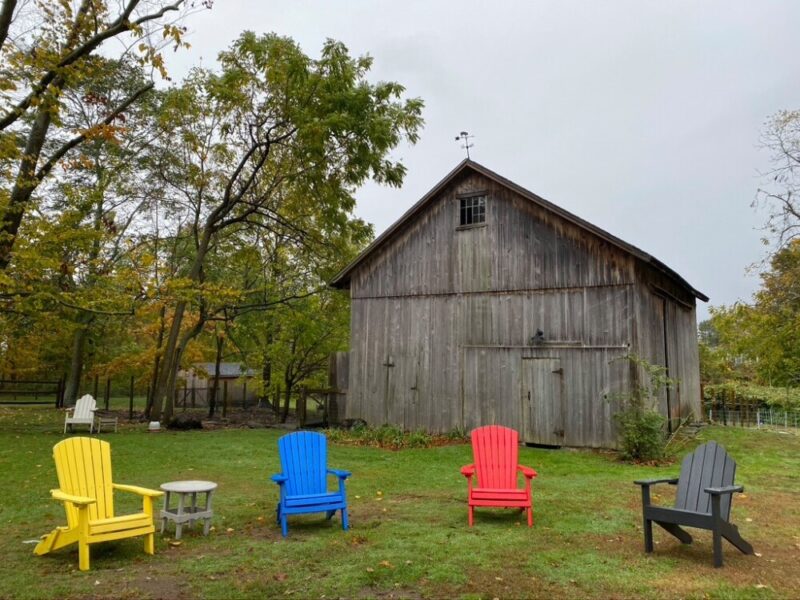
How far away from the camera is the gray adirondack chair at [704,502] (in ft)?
16.2

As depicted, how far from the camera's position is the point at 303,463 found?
633 cm

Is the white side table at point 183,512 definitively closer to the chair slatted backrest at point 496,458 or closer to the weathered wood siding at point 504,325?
the chair slatted backrest at point 496,458

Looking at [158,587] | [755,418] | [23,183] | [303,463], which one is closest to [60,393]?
[23,183]

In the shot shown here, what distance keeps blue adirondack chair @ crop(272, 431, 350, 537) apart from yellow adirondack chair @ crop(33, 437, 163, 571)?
4.21 ft

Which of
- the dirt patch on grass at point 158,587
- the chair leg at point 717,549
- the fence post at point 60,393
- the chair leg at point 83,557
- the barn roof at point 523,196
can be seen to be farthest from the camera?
the fence post at point 60,393

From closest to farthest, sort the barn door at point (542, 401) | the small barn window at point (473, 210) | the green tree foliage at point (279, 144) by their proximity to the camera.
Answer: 1. the barn door at point (542, 401)
2. the small barn window at point (473, 210)
3. the green tree foliage at point (279, 144)

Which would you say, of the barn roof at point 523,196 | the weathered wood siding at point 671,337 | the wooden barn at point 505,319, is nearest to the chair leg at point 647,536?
the wooden barn at point 505,319

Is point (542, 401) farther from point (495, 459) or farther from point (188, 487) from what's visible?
point (188, 487)

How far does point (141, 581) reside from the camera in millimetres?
4512

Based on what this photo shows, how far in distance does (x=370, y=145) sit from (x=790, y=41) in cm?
1204

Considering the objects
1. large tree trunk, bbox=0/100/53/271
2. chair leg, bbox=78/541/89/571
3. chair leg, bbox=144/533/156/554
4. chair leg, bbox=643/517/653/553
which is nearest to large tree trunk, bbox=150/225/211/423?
large tree trunk, bbox=0/100/53/271

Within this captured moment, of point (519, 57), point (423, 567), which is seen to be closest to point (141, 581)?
point (423, 567)

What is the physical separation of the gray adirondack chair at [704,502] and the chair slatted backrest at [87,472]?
5.04m

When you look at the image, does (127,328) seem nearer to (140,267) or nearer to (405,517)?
(140,267)
